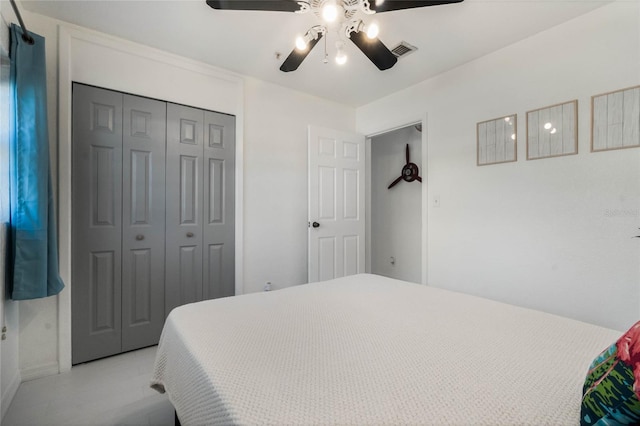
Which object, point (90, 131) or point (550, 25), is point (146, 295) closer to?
point (90, 131)

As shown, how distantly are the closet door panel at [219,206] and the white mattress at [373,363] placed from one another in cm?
127

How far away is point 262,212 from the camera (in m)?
2.93

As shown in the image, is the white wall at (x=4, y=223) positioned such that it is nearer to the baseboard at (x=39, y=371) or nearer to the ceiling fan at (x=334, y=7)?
the baseboard at (x=39, y=371)

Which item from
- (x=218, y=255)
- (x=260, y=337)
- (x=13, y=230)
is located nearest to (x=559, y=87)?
(x=260, y=337)

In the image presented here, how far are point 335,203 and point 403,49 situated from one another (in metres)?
1.64

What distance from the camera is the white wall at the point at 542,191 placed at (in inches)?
68.7

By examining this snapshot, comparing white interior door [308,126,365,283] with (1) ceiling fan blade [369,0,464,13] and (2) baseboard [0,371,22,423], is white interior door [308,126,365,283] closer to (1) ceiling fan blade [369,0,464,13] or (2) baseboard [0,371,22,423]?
(1) ceiling fan blade [369,0,464,13]

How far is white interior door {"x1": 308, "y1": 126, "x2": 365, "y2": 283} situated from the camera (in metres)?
3.08

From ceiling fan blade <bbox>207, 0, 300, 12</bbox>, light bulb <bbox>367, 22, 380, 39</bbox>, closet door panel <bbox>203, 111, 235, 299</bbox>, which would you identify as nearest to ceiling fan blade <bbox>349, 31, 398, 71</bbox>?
light bulb <bbox>367, 22, 380, 39</bbox>

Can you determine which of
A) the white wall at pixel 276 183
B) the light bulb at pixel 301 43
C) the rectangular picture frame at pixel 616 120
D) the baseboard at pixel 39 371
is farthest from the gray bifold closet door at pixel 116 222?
the rectangular picture frame at pixel 616 120

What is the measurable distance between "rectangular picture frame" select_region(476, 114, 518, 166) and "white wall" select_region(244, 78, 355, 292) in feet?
5.75

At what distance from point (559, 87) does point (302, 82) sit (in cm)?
217

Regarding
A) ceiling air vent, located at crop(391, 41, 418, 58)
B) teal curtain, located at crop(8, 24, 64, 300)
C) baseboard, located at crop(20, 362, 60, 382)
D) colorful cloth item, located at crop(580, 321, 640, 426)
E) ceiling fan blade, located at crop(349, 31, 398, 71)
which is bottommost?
baseboard, located at crop(20, 362, 60, 382)

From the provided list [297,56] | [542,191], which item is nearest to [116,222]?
[297,56]
